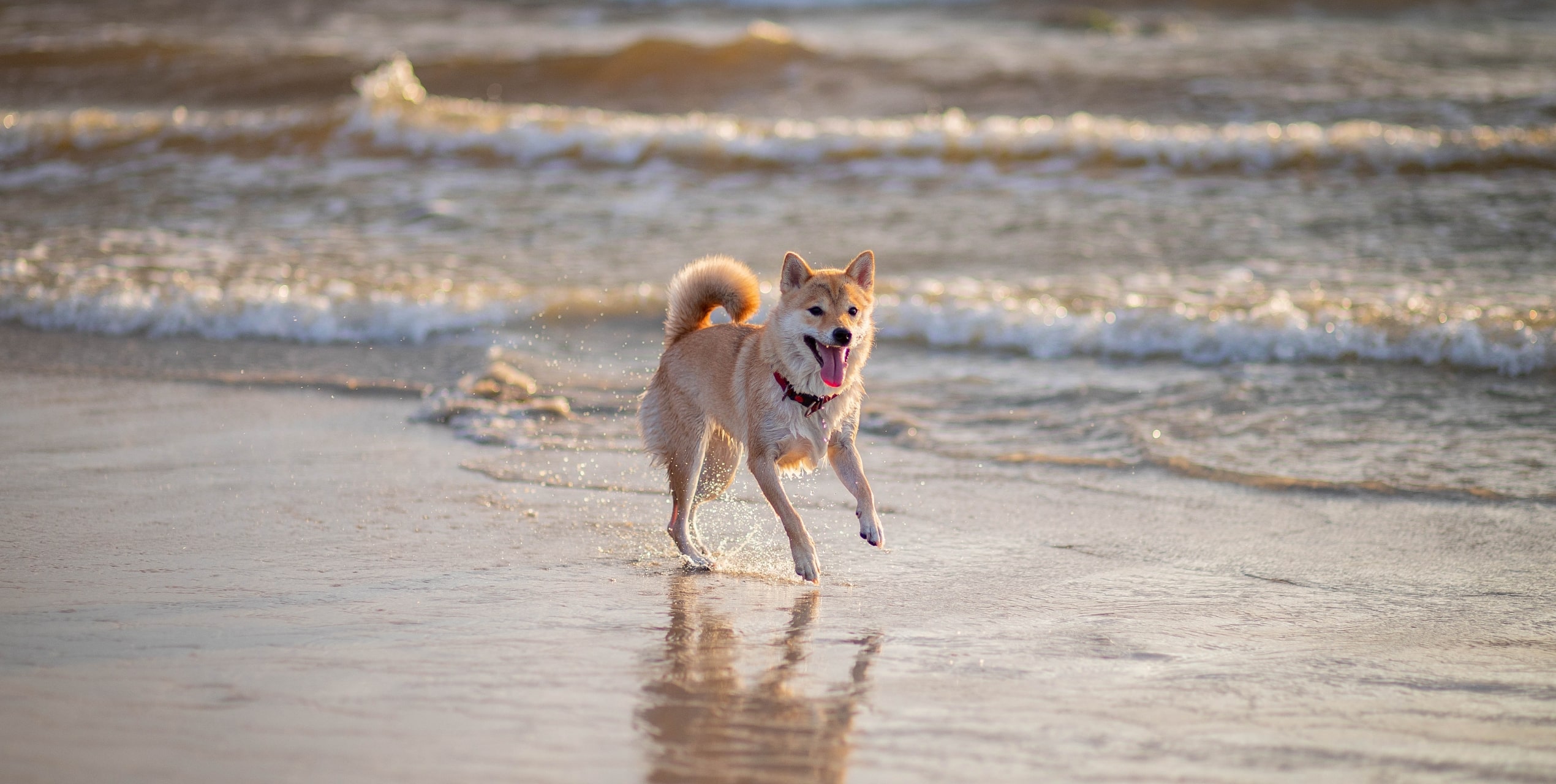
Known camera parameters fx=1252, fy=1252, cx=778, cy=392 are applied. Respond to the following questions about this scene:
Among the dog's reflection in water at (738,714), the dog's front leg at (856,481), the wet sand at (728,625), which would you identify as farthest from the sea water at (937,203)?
the dog's reflection in water at (738,714)

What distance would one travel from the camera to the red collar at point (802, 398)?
475 centimetres

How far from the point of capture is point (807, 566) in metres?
4.55

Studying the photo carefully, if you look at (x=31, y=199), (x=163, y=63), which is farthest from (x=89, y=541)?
(x=163, y=63)

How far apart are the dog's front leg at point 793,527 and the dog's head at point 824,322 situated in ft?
1.26

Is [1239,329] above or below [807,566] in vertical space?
above

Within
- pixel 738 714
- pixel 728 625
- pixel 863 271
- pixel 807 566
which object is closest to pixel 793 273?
pixel 863 271

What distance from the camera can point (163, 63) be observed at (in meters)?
18.5

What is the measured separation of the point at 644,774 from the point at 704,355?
2393 mm

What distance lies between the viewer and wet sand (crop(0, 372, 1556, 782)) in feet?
10.4

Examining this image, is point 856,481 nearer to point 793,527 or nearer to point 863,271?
point 793,527

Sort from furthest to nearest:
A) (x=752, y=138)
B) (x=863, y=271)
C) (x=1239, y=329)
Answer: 1. (x=752, y=138)
2. (x=1239, y=329)
3. (x=863, y=271)

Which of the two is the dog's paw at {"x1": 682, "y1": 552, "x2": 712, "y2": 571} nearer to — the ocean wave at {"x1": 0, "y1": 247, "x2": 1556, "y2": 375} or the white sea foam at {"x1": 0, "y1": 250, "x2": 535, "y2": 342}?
the ocean wave at {"x1": 0, "y1": 247, "x2": 1556, "y2": 375}

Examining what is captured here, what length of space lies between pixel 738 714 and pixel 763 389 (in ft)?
5.61

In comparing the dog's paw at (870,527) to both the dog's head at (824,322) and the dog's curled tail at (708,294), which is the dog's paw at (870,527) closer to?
the dog's head at (824,322)
